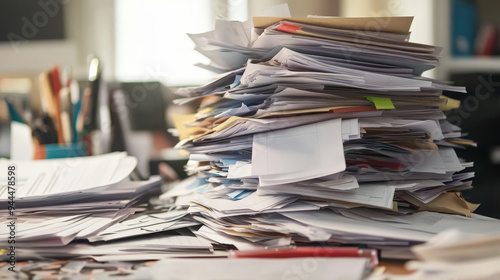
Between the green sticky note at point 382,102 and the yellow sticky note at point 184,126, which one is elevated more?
the green sticky note at point 382,102

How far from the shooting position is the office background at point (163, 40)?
1.79m

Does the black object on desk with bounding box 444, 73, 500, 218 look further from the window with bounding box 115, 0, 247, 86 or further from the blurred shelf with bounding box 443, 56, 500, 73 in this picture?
the window with bounding box 115, 0, 247, 86

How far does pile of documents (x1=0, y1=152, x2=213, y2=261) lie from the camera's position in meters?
0.60

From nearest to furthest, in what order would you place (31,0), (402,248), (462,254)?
(462,254), (402,248), (31,0)

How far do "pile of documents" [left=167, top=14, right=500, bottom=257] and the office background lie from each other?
43.8 inches

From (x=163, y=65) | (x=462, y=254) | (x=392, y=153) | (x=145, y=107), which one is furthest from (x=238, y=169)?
(x=163, y=65)

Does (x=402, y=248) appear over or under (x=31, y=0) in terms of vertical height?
under

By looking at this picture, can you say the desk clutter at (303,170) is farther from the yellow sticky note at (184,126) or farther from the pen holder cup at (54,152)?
the pen holder cup at (54,152)

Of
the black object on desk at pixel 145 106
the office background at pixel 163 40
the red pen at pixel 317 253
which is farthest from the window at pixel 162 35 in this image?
the red pen at pixel 317 253

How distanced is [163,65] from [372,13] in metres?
1.05

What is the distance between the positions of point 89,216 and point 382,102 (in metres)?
0.42

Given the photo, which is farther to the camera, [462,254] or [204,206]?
[204,206]

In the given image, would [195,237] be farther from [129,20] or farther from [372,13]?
[129,20]

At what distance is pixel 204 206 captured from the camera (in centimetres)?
65
